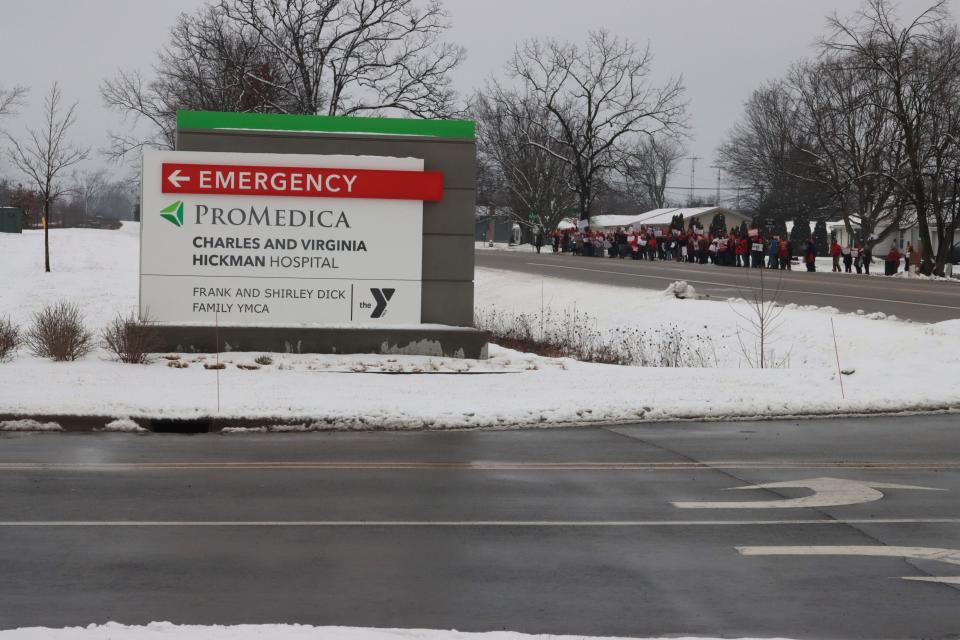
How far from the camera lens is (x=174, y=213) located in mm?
17703

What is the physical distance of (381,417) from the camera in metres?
13.0

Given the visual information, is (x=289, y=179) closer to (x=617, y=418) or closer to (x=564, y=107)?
(x=617, y=418)

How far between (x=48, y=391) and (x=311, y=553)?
26.4ft

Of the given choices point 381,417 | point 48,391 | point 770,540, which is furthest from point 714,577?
point 48,391

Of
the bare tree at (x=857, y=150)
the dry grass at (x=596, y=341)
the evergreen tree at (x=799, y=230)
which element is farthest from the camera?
the evergreen tree at (x=799, y=230)

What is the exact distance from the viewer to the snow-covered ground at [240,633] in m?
5.20

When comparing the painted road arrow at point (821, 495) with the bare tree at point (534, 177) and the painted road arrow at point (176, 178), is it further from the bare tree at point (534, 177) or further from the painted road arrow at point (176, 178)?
the bare tree at point (534, 177)

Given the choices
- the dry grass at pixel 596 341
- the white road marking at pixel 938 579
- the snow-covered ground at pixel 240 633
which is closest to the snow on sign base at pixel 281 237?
the dry grass at pixel 596 341

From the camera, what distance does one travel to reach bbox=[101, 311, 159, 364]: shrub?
16.6m

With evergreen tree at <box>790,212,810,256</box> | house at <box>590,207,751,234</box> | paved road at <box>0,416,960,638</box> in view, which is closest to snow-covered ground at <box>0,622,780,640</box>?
paved road at <box>0,416,960,638</box>

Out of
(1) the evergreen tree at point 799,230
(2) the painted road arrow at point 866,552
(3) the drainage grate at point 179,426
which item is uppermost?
(1) the evergreen tree at point 799,230

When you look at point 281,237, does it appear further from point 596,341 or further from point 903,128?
point 903,128

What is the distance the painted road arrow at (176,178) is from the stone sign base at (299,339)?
2.19 m

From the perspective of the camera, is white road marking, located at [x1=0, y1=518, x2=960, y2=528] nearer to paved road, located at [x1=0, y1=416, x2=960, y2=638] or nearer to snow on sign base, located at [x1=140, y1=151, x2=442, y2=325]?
paved road, located at [x1=0, y1=416, x2=960, y2=638]
